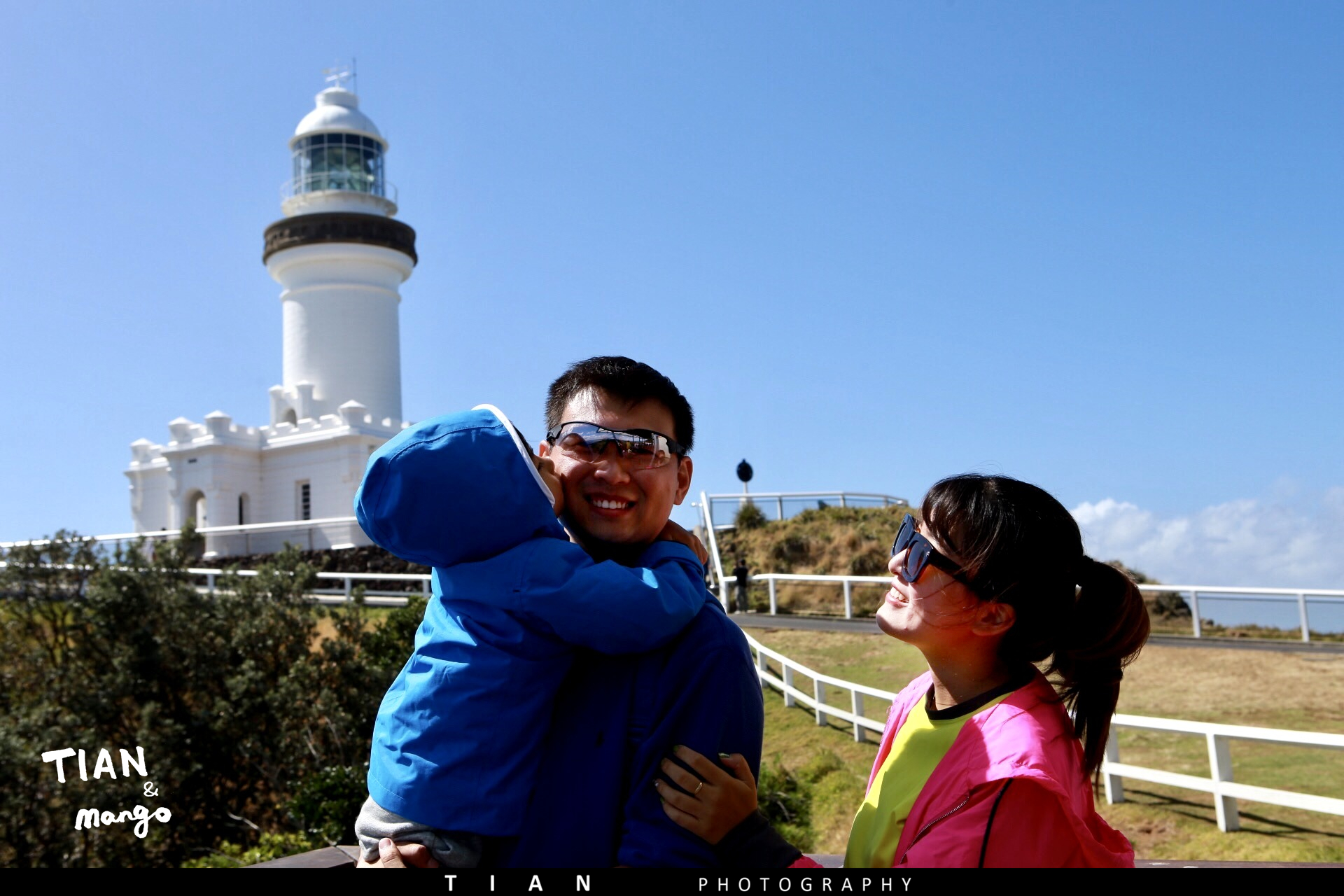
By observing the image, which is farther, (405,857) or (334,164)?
(334,164)

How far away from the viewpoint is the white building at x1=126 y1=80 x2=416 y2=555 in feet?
99.0

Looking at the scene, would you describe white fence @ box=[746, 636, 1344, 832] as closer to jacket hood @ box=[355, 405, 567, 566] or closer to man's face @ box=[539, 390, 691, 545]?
man's face @ box=[539, 390, 691, 545]

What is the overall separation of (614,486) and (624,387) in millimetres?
247

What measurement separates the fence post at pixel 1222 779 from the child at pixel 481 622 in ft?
19.0

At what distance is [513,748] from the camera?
2.09 metres

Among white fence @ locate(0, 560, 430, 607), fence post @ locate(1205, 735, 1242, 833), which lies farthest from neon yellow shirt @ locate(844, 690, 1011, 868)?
white fence @ locate(0, 560, 430, 607)

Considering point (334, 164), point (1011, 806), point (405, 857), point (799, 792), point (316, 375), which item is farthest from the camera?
point (334, 164)

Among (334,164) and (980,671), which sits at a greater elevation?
(334,164)

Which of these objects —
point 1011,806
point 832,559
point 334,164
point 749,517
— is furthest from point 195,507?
point 1011,806

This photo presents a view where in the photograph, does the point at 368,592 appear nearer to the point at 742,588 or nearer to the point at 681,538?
the point at 742,588

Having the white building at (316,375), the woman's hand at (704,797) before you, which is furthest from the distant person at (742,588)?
the woman's hand at (704,797)

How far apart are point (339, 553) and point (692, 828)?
81.4ft

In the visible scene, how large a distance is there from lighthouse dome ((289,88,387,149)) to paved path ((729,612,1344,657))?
25572mm

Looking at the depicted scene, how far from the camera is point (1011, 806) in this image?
199 centimetres
